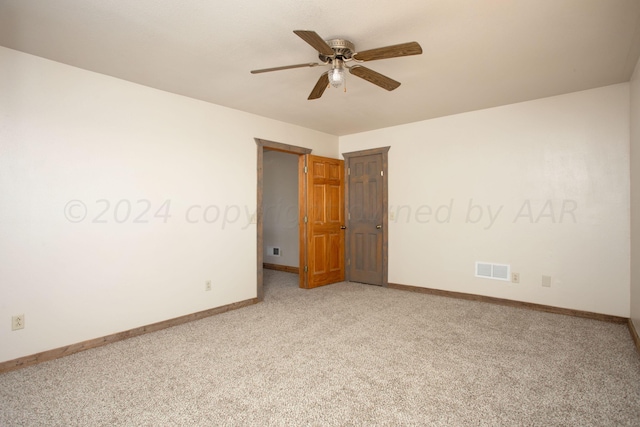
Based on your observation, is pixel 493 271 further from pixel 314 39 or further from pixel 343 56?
pixel 314 39

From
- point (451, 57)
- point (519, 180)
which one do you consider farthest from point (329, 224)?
point (451, 57)

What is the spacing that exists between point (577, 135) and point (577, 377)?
2.66 metres

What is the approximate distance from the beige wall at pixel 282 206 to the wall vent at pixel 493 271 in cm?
328

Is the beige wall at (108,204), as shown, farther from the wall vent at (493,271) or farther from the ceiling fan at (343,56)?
the wall vent at (493,271)

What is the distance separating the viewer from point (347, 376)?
236 centimetres

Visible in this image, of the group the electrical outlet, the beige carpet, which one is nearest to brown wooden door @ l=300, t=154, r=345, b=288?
the beige carpet

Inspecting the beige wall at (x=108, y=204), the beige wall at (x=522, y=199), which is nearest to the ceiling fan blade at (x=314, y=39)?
the beige wall at (x=108, y=204)

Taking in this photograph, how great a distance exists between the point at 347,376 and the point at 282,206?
478 cm

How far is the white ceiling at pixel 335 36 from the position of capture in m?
2.09

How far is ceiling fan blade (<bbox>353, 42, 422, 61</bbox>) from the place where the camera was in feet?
6.86

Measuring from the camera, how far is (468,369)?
2.44 m

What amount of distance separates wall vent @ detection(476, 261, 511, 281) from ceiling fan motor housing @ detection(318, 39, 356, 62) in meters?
3.23

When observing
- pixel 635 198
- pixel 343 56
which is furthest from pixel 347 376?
pixel 635 198

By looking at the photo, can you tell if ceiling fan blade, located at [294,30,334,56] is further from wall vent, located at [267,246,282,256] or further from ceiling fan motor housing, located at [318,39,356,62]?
wall vent, located at [267,246,282,256]
